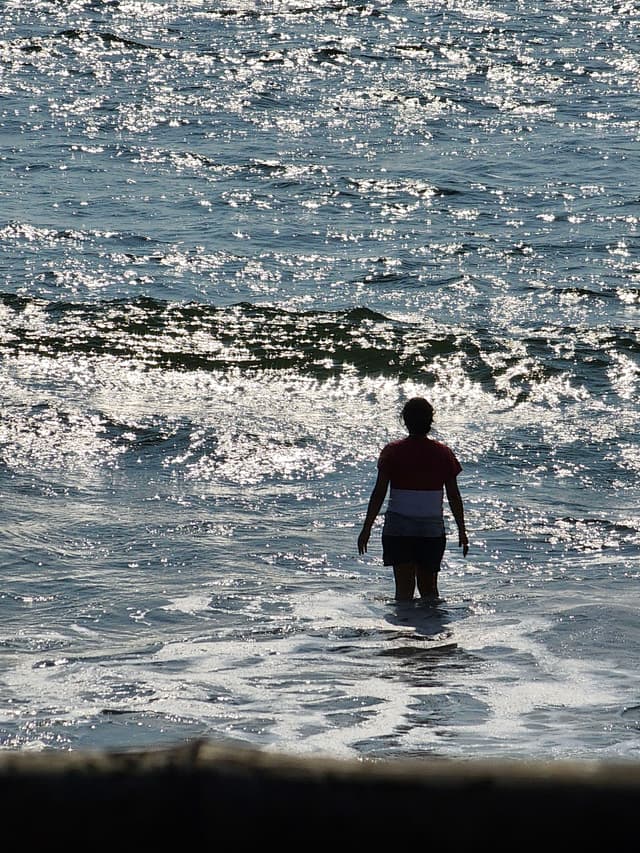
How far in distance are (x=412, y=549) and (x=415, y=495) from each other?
1.35ft

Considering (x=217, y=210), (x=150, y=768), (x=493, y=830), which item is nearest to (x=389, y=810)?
(x=493, y=830)

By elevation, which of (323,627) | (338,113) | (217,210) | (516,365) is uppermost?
(338,113)

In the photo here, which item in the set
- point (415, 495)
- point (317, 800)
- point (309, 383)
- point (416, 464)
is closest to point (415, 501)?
point (415, 495)

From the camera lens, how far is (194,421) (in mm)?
15555

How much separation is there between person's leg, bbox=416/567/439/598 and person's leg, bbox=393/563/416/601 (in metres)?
0.05

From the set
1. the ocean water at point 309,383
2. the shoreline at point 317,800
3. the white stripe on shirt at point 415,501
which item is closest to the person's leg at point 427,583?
the ocean water at point 309,383

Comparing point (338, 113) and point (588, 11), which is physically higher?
point (588, 11)

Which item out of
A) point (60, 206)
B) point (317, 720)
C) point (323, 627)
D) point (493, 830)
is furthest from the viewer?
point (60, 206)

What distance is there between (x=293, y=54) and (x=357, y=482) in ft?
98.3

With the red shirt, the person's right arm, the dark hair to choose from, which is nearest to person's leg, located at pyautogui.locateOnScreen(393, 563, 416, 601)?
the person's right arm

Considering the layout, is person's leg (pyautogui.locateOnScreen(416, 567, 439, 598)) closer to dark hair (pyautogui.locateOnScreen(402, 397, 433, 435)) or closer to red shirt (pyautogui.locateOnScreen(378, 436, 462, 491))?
red shirt (pyautogui.locateOnScreen(378, 436, 462, 491))

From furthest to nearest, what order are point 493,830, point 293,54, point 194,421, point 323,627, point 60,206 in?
point 293,54
point 60,206
point 194,421
point 323,627
point 493,830

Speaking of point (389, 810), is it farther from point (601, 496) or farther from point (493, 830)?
point (601, 496)

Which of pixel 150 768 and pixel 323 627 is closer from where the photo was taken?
pixel 150 768
